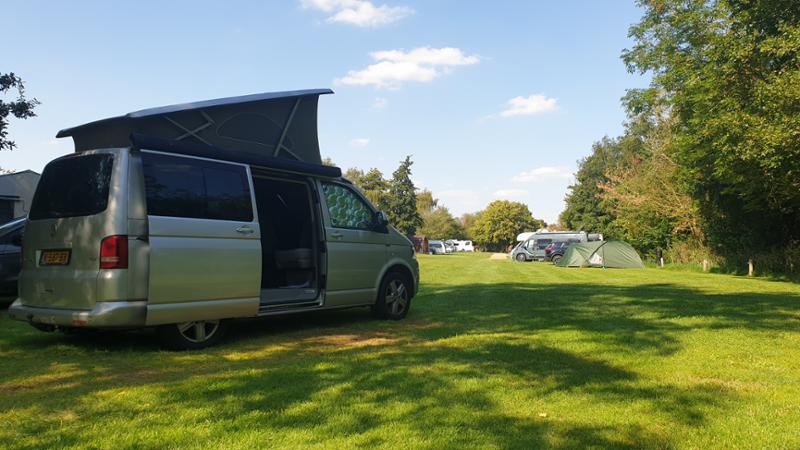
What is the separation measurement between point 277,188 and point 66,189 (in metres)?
2.87

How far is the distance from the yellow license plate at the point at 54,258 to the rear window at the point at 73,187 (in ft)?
1.20

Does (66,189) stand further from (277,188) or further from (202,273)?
(277,188)

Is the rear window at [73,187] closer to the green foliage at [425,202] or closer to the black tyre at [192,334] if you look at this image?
the black tyre at [192,334]

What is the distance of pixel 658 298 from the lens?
12273 mm

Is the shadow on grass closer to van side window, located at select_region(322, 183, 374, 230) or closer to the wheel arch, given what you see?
the wheel arch

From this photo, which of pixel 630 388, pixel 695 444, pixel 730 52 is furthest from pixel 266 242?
pixel 730 52

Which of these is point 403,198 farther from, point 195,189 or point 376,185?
point 195,189

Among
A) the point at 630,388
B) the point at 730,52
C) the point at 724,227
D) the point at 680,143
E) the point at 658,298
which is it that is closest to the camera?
the point at 630,388

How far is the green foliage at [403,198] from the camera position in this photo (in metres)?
74.9

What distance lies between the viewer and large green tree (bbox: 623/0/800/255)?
1573cm

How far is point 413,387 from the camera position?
4.53m

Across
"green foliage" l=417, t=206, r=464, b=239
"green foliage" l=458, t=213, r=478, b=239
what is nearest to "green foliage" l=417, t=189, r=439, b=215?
"green foliage" l=417, t=206, r=464, b=239

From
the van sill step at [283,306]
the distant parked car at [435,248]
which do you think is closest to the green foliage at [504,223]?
the distant parked car at [435,248]

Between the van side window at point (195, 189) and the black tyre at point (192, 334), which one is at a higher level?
the van side window at point (195, 189)
